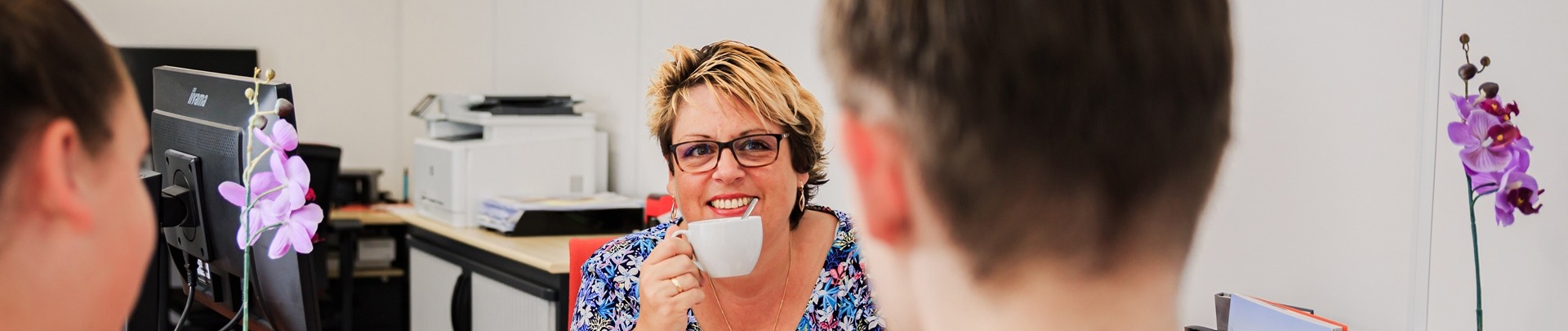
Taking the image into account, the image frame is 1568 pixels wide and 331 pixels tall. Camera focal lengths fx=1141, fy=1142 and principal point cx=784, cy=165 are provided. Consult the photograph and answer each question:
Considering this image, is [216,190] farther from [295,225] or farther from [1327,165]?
[1327,165]

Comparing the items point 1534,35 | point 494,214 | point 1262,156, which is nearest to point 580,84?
point 494,214

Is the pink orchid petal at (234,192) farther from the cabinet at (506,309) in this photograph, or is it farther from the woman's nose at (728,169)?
the cabinet at (506,309)

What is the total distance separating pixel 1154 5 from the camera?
43 centimetres

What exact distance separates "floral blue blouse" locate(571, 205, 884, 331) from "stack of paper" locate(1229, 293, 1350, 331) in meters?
0.54

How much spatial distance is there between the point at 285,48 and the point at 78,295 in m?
5.46

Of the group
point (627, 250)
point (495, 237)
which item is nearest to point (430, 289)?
point (495, 237)

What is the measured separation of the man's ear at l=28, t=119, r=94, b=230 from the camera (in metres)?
0.50

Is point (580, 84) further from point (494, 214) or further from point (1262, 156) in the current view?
point (1262, 156)

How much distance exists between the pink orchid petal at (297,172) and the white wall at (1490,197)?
1624 millimetres

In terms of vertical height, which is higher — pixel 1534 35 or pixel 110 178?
pixel 1534 35

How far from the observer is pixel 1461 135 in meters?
1.54

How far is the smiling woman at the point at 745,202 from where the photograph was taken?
186 cm

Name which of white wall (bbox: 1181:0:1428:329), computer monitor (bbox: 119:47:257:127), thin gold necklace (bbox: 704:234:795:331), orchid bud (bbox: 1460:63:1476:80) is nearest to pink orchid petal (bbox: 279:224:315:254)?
thin gold necklace (bbox: 704:234:795:331)

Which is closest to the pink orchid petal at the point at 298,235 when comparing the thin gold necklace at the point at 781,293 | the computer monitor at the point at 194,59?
the thin gold necklace at the point at 781,293
